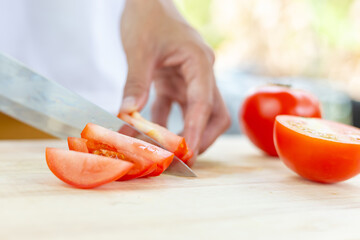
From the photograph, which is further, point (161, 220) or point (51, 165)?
point (51, 165)

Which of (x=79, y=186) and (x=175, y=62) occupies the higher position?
(x=175, y=62)

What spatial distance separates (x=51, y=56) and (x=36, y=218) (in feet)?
3.71

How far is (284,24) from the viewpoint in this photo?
18.5ft

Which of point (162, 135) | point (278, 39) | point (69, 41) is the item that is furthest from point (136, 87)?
point (278, 39)

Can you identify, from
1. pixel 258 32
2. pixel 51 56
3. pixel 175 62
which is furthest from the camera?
pixel 258 32

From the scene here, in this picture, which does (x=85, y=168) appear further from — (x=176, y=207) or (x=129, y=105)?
(x=129, y=105)

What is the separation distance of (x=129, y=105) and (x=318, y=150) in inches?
19.0

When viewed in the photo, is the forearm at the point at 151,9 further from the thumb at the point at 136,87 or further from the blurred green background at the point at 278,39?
the blurred green background at the point at 278,39

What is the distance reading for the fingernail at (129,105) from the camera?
107cm

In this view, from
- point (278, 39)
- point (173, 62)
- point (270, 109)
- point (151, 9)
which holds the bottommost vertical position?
point (278, 39)

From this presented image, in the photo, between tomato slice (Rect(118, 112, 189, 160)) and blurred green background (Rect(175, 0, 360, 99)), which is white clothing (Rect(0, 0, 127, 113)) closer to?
tomato slice (Rect(118, 112, 189, 160))

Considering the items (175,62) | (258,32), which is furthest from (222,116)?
(258,32)

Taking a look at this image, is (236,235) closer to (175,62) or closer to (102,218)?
(102,218)

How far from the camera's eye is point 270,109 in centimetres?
137
